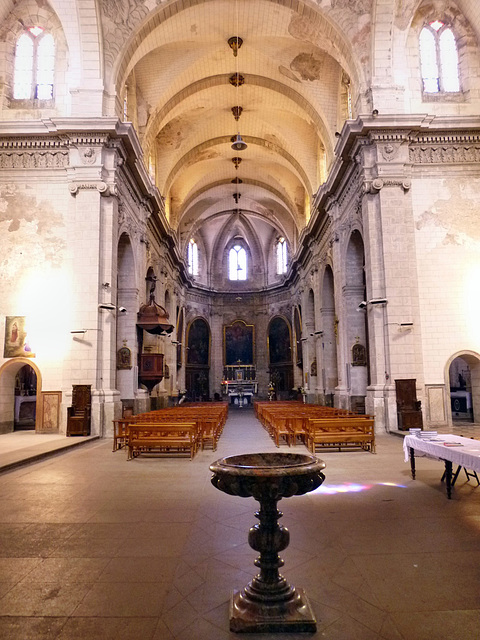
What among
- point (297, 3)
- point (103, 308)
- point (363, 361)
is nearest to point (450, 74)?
point (297, 3)

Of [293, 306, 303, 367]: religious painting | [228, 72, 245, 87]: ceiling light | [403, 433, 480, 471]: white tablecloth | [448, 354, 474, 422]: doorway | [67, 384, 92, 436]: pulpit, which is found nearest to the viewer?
[403, 433, 480, 471]: white tablecloth

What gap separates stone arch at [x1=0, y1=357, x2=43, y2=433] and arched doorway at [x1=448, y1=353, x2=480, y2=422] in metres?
12.5

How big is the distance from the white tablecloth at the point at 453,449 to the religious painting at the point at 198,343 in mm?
29036

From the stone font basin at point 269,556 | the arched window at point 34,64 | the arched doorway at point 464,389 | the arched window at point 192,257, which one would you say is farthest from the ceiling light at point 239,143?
the stone font basin at point 269,556

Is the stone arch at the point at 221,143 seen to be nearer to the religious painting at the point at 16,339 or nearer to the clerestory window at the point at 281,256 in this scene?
the clerestory window at the point at 281,256

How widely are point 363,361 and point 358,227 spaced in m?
4.73

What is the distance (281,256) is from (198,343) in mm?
9048

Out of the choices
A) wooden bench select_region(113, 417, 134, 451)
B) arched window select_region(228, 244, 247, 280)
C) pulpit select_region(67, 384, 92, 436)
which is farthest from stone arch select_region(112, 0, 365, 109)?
arched window select_region(228, 244, 247, 280)

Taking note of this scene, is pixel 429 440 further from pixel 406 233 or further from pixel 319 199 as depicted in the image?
pixel 319 199

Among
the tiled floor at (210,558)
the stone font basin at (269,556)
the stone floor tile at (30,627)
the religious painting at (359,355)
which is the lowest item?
the stone floor tile at (30,627)

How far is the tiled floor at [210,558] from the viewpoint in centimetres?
304

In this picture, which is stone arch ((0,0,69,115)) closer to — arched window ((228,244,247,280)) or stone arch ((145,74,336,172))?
stone arch ((145,74,336,172))

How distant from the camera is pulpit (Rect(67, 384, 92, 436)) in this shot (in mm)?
13211

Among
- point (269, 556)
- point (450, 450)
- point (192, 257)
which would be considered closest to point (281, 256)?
point (192, 257)
